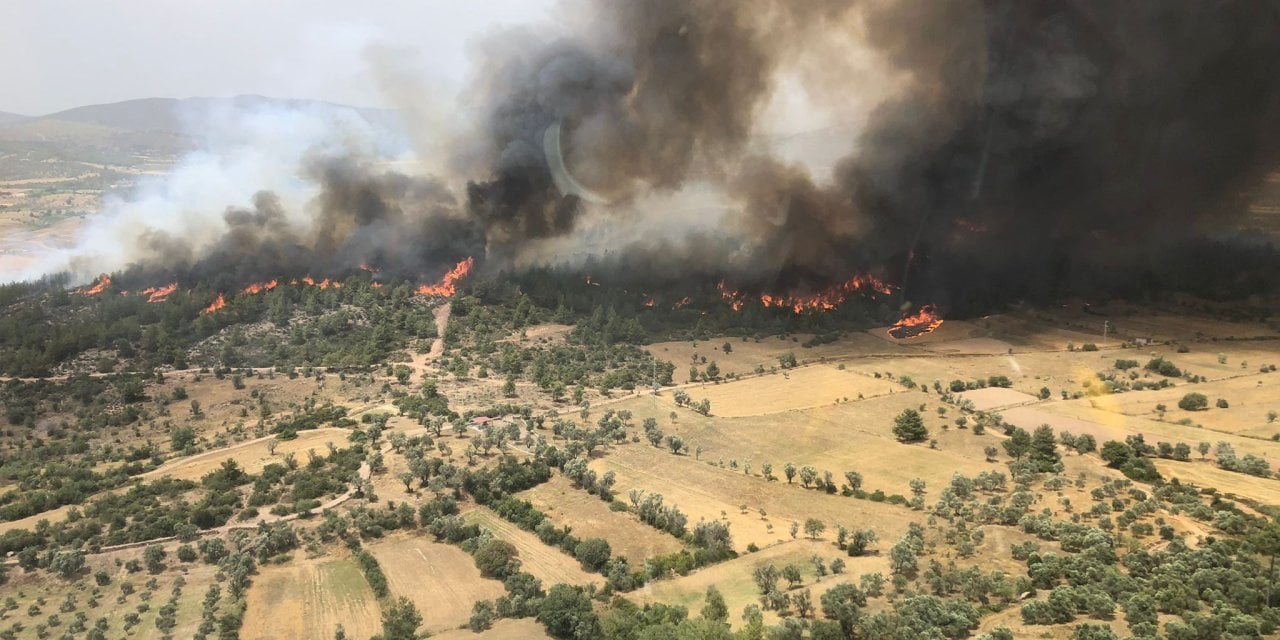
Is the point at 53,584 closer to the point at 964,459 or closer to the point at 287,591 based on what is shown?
the point at 287,591

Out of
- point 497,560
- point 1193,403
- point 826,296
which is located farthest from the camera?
point 826,296

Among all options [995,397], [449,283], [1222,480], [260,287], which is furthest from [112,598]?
[449,283]

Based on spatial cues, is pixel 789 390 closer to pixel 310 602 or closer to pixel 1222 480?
pixel 1222 480

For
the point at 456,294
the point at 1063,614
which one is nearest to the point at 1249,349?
the point at 1063,614

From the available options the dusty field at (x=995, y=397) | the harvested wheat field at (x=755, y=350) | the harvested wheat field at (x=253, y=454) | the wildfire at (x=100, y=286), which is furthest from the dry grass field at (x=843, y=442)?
the wildfire at (x=100, y=286)

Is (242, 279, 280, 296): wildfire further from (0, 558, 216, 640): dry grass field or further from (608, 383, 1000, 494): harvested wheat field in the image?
(0, 558, 216, 640): dry grass field

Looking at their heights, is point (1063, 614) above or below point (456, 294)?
below
